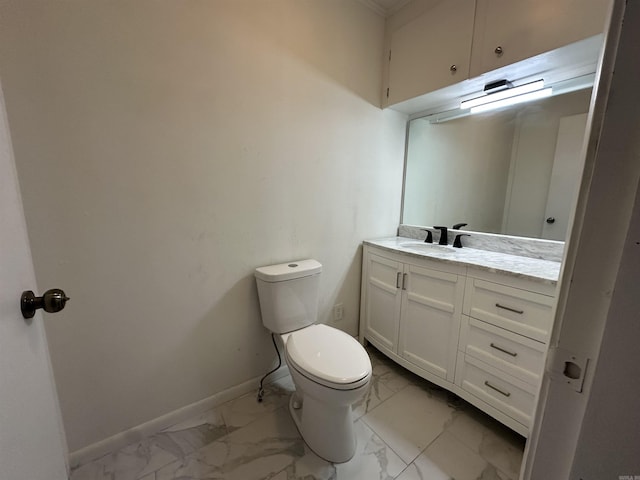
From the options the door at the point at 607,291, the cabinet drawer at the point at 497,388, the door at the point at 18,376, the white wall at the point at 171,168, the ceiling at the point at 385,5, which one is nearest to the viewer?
the door at the point at 607,291

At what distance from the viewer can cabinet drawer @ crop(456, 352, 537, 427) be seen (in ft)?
3.86

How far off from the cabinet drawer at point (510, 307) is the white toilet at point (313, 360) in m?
0.62

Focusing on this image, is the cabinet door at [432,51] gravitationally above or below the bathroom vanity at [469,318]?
above

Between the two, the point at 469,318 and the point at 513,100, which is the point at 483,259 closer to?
the point at 469,318

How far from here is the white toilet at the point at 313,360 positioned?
109 cm

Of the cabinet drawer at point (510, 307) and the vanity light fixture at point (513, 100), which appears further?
the vanity light fixture at point (513, 100)

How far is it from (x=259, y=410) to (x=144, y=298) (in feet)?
2.78

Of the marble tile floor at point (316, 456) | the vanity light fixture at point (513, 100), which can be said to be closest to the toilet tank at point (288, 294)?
the marble tile floor at point (316, 456)

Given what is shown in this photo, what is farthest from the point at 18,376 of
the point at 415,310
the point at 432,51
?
the point at 432,51

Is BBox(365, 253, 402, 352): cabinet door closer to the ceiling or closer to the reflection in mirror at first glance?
the reflection in mirror

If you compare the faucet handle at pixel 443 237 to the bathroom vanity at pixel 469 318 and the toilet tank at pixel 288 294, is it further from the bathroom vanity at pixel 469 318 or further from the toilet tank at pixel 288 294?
the toilet tank at pixel 288 294

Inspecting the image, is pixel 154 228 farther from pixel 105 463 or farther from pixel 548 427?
pixel 548 427

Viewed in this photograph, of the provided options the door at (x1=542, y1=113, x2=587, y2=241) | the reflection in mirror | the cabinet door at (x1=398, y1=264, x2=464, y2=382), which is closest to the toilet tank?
the cabinet door at (x1=398, y1=264, x2=464, y2=382)

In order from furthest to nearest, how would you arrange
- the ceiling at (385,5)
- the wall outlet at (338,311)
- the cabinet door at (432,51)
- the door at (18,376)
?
the wall outlet at (338,311), the ceiling at (385,5), the cabinet door at (432,51), the door at (18,376)
